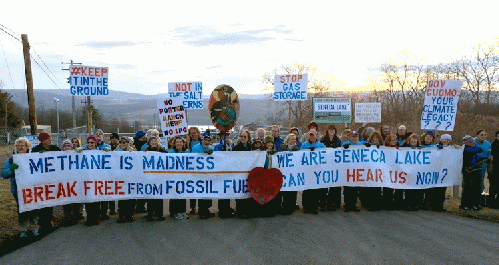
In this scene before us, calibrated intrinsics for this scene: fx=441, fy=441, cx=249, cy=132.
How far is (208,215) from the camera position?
8.96m

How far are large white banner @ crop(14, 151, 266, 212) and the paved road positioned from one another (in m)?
0.58

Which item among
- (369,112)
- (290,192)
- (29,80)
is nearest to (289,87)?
(369,112)

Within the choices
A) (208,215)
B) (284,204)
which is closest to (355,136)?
(284,204)

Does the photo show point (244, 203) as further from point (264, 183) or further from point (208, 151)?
point (208, 151)

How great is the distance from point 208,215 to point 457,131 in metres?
31.4

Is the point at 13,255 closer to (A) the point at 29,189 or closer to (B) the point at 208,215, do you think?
(A) the point at 29,189

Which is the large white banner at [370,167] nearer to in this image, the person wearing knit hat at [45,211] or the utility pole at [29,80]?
the person wearing knit hat at [45,211]

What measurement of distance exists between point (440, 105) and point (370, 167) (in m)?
3.61

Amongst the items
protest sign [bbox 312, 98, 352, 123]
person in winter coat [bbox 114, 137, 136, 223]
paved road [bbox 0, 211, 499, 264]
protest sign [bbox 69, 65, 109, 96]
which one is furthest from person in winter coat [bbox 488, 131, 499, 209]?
protest sign [bbox 69, 65, 109, 96]

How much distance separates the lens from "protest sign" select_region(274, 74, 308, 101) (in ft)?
50.9

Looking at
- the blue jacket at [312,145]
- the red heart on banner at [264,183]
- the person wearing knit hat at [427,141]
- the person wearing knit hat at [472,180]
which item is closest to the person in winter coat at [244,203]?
the red heart on banner at [264,183]

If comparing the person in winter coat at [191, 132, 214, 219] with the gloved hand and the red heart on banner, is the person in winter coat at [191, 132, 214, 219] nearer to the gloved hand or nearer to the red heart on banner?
the gloved hand

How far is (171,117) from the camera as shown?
1267 cm

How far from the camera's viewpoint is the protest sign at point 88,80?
1295 centimetres
